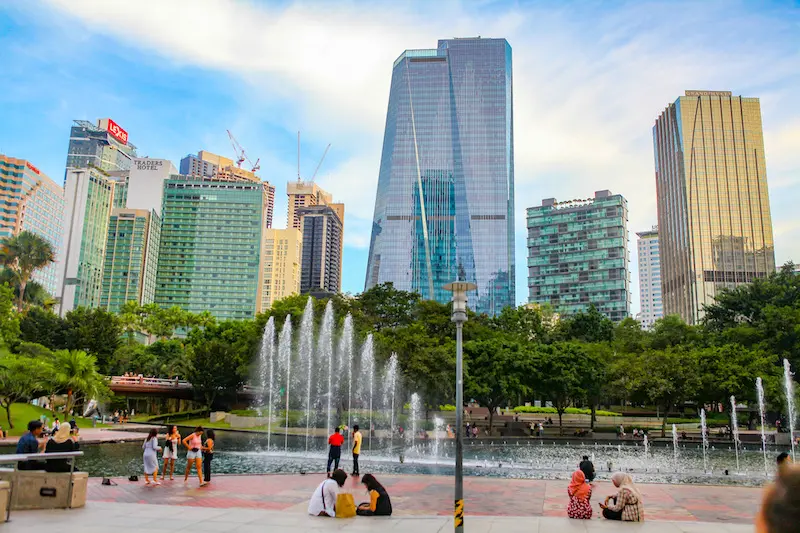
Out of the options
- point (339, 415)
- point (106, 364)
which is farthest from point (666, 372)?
point (106, 364)

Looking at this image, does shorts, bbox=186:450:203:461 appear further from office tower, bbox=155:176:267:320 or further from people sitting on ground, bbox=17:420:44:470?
office tower, bbox=155:176:267:320

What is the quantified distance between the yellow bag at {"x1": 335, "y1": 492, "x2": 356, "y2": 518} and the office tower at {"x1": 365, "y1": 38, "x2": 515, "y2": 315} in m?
152

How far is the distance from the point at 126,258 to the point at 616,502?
19154 cm

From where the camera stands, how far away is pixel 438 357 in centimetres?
5741

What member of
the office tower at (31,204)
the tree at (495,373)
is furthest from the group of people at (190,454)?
the office tower at (31,204)

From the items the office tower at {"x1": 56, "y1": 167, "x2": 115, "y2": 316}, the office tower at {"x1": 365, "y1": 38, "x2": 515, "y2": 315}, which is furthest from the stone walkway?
the office tower at {"x1": 56, "y1": 167, "x2": 115, "y2": 316}

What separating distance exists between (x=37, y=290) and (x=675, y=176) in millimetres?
139233

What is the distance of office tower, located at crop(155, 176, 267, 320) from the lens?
191625 mm

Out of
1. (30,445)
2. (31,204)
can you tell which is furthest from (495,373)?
(31,204)

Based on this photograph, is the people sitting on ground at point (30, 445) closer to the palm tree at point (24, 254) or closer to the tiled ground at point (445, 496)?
the tiled ground at point (445, 496)

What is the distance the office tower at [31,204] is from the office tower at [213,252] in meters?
30.1

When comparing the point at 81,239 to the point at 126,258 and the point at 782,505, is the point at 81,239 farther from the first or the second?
the point at 782,505

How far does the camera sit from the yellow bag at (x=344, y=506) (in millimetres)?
13789

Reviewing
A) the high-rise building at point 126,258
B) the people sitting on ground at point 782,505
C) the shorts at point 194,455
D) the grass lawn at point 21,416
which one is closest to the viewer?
the people sitting on ground at point 782,505
